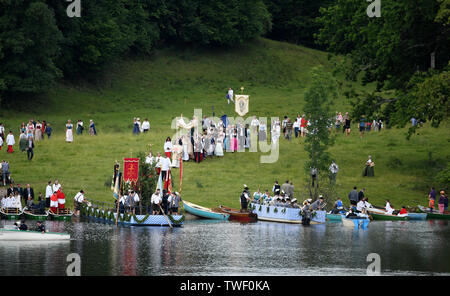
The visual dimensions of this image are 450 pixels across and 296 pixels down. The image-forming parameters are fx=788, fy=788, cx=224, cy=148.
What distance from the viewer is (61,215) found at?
48.6 meters

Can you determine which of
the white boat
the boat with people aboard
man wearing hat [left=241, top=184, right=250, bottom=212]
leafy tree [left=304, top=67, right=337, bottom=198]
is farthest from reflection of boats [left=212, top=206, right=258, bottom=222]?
the white boat

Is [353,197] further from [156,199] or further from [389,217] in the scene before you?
[156,199]

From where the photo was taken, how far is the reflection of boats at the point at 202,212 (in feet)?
164

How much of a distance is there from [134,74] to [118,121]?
21.6 meters

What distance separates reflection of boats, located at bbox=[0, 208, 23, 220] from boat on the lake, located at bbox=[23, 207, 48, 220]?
436 millimetres

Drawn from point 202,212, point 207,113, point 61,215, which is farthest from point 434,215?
point 207,113

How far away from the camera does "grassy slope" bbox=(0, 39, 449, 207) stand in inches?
2255

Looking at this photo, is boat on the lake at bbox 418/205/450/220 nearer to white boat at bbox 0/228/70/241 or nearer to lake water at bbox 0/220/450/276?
lake water at bbox 0/220/450/276

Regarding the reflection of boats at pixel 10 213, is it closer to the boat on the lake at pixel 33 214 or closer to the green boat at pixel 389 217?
the boat on the lake at pixel 33 214

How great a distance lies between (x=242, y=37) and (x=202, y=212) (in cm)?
6280

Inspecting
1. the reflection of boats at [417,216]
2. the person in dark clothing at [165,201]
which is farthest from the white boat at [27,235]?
the reflection of boats at [417,216]

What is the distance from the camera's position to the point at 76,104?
291 feet

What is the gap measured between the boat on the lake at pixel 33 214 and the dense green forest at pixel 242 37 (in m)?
24.9

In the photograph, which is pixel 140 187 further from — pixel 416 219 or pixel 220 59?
pixel 220 59
